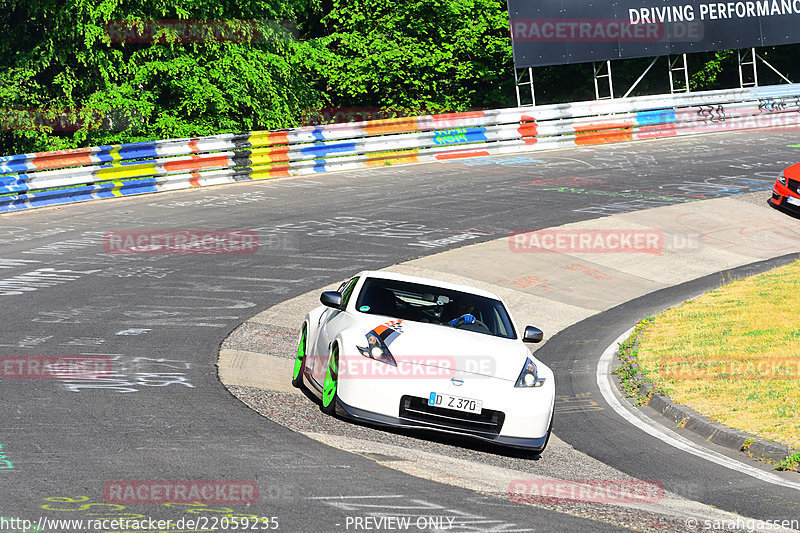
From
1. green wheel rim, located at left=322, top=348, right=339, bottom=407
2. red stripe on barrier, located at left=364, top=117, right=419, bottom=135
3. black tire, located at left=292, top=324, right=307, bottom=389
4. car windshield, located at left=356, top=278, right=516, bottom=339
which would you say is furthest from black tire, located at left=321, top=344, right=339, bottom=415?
red stripe on barrier, located at left=364, top=117, right=419, bottom=135

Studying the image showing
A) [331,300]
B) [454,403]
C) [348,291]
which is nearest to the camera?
[454,403]

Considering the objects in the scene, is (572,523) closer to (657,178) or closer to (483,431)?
(483,431)

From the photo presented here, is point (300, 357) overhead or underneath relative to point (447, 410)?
overhead

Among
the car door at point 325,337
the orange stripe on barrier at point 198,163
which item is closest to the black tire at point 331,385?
the car door at point 325,337

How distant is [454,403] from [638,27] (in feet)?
90.2

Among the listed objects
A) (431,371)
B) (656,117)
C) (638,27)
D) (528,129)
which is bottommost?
(431,371)

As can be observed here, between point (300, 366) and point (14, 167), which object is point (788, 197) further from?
point (14, 167)

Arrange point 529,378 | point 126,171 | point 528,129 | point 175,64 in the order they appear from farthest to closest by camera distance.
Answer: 1. point 528,129
2. point 175,64
3. point 126,171
4. point 529,378

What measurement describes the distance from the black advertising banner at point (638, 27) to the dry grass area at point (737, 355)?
665 inches

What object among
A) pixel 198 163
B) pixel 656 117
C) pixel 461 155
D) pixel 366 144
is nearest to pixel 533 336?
pixel 198 163

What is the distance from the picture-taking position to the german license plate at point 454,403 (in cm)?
807

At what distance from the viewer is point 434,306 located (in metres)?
9.51

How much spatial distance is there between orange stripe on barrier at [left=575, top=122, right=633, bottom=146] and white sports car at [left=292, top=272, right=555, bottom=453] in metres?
21.3

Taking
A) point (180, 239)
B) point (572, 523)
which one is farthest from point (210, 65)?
point (572, 523)
